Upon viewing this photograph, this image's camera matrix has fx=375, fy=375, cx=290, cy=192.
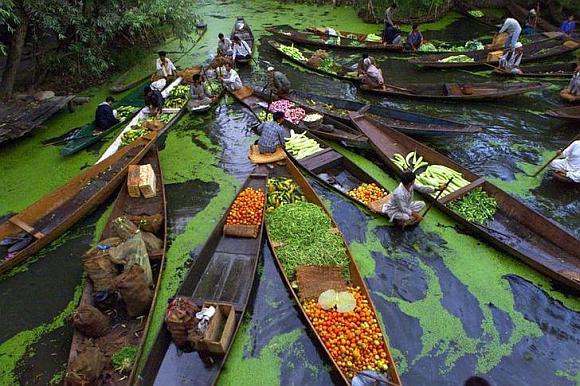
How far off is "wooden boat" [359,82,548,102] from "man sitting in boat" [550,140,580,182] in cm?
361

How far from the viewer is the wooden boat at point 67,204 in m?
7.82


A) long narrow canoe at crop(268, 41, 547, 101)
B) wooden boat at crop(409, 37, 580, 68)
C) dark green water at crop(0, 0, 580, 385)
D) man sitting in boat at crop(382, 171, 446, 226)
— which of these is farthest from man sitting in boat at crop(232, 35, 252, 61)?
man sitting in boat at crop(382, 171, 446, 226)

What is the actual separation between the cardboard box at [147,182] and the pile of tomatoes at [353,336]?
480 cm

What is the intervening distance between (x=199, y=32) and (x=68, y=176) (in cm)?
1258

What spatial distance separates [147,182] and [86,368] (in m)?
4.50

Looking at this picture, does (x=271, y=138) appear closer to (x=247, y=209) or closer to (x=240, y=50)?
(x=247, y=209)

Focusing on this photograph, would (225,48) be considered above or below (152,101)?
above

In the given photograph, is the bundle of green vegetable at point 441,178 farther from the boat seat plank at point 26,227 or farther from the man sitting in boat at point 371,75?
the boat seat plank at point 26,227

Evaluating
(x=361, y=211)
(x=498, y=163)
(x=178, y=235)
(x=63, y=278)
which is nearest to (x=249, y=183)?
(x=178, y=235)

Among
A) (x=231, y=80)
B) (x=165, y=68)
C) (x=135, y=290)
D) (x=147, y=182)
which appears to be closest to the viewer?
(x=135, y=290)

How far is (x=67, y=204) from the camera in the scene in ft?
29.2

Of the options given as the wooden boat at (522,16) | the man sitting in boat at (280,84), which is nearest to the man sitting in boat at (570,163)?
the man sitting in boat at (280,84)

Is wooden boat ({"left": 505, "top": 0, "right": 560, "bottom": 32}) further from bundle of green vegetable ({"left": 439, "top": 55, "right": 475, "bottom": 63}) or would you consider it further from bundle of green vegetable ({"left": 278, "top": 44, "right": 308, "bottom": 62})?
bundle of green vegetable ({"left": 278, "top": 44, "right": 308, "bottom": 62})

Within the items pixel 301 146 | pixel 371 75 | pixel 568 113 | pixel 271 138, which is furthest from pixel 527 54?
pixel 271 138
